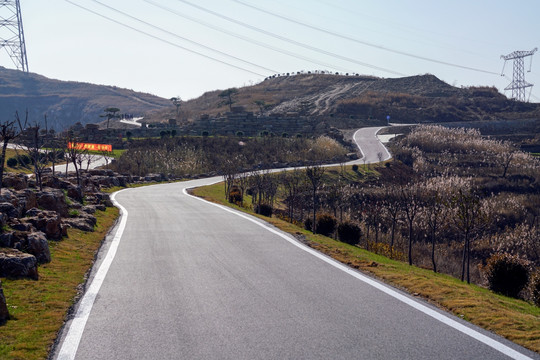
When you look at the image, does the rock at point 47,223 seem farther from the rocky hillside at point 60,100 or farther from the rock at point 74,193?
the rocky hillside at point 60,100

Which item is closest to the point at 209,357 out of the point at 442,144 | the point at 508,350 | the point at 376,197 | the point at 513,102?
the point at 508,350

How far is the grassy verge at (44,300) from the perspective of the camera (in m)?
5.52

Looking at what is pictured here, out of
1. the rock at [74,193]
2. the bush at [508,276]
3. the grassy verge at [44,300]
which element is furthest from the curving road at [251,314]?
the rock at [74,193]

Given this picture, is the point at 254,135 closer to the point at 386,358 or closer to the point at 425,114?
the point at 425,114

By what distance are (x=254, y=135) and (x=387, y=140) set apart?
2057 centimetres

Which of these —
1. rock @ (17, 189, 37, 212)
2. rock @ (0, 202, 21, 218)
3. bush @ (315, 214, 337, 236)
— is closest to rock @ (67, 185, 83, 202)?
rock @ (17, 189, 37, 212)

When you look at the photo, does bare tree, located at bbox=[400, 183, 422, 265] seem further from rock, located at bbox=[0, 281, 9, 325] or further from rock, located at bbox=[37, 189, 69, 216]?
rock, located at bbox=[0, 281, 9, 325]

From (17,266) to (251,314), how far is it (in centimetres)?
491

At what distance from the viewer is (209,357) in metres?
4.98

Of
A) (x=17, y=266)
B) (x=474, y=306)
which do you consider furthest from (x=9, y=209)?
(x=474, y=306)

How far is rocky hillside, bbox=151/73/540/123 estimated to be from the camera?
93.4m

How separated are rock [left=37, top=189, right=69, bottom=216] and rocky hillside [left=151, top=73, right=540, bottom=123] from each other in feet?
242

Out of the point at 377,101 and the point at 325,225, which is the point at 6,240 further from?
the point at 377,101

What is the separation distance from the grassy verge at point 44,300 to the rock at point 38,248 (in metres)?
0.19
